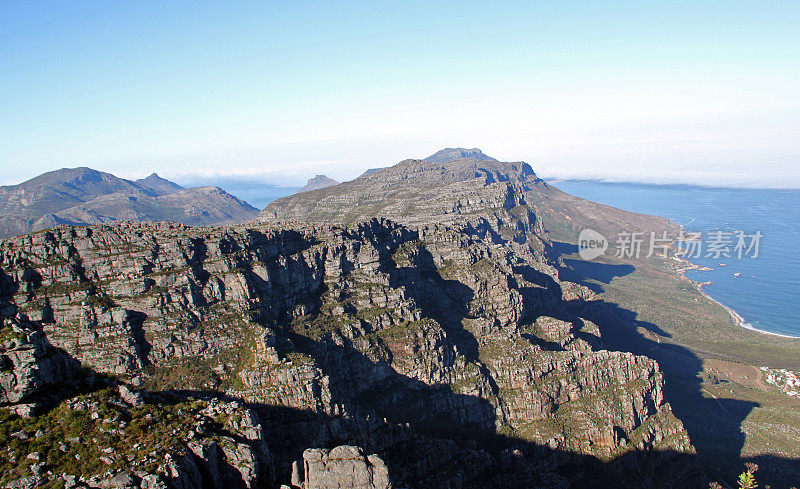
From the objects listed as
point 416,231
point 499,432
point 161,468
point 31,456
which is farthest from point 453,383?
point 31,456

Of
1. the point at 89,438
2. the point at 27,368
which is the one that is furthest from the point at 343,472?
the point at 27,368

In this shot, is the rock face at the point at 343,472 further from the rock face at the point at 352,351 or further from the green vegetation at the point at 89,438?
the rock face at the point at 352,351

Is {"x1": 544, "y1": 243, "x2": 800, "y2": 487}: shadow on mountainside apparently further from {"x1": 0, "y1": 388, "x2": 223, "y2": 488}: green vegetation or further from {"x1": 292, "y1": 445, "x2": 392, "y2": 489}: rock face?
{"x1": 0, "y1": 388, "x2": 223, "y2": 488}: green vegetation

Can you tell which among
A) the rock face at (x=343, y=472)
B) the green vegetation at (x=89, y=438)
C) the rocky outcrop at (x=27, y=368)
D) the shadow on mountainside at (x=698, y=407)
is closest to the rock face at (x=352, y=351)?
the shadow on mountainside at (x=698, y=407)

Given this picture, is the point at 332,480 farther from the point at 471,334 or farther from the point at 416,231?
the point at 416,231

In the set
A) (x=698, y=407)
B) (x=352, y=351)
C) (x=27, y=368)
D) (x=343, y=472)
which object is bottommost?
(x=698, y=407)

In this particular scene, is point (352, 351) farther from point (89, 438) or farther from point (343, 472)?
point (89, 438)
